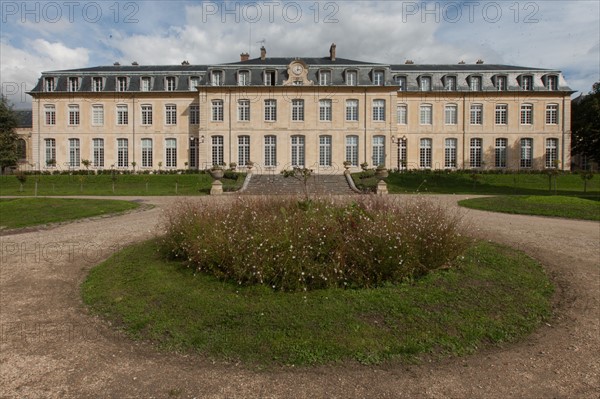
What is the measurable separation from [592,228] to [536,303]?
7.03 metres

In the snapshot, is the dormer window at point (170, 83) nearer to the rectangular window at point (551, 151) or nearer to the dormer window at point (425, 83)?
the dormer window at point (425, 83)

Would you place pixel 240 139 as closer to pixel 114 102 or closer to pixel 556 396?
pixel 114 102

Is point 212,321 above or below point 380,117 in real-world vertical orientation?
below

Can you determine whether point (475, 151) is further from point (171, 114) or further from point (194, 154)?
point (171, 114)

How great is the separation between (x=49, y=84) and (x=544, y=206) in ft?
142

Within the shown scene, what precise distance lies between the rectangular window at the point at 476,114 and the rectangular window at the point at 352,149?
12096 mm

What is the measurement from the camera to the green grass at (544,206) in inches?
465

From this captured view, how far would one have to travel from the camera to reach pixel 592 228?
951cm

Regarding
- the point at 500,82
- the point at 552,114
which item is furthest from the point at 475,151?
the point at 552,114

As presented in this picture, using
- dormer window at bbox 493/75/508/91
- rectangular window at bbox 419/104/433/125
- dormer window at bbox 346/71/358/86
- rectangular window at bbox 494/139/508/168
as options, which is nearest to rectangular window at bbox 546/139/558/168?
rectangular window at bbox 494/139/508/168

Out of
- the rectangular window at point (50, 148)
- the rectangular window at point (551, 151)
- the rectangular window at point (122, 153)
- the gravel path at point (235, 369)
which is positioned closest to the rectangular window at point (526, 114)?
the rectangular window at point (551, 151)

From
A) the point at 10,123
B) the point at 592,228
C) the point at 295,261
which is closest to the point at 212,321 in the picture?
the point at 295,261

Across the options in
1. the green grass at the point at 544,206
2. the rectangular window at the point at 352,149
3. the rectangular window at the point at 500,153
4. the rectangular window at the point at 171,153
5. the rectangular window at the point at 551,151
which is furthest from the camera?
Result: the rectangular window at the point at 171,153

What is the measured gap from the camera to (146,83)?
121 feet
